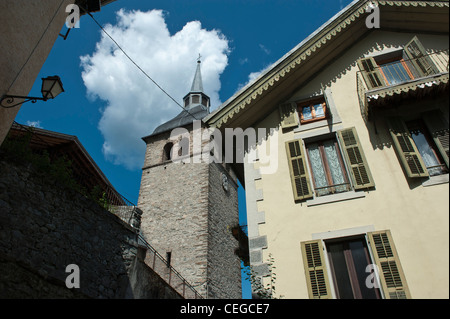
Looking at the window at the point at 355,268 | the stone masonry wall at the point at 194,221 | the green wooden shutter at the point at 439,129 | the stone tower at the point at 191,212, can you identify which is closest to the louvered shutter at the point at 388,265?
the window at the point at 355,268

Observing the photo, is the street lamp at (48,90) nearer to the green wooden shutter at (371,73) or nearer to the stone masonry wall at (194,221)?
the green wooden shutter at (371,73)

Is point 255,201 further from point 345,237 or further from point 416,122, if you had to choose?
point 416,122

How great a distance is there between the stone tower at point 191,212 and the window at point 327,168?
815cm

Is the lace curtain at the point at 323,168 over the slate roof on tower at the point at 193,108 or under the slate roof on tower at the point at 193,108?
under

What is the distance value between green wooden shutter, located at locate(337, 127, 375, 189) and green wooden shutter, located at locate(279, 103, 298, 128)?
1100 mm

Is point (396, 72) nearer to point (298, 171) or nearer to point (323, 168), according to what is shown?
point (323, 168)

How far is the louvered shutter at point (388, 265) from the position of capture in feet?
15.6

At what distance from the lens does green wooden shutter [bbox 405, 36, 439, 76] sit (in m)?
6.56

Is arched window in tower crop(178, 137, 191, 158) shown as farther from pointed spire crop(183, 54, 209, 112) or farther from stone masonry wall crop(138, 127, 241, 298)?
pointed spire crop(183, 54, 209, 112)

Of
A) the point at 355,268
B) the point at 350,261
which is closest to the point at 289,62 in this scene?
the point at 350,261

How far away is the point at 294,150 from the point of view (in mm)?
6984

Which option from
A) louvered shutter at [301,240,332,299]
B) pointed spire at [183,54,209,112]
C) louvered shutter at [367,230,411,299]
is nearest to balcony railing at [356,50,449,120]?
louvered shutter at [367,230,411,299]
